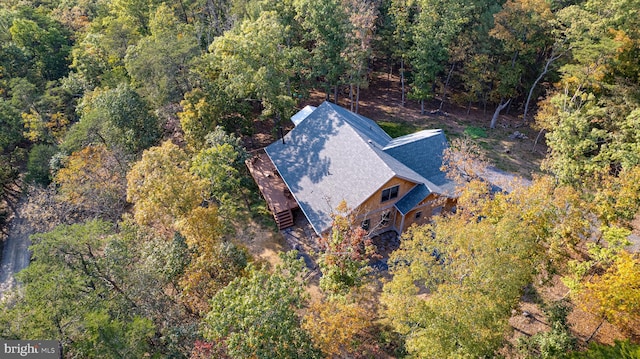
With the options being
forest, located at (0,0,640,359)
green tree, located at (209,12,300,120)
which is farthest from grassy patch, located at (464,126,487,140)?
green tree, located at (209,12,300,120)

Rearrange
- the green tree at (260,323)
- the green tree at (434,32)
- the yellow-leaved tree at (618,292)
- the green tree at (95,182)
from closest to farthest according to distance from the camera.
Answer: the green tree at (260,323)
the yellow-leaved tree at (618,292)
the green tree at (95,182)
the green tree at (434,32)

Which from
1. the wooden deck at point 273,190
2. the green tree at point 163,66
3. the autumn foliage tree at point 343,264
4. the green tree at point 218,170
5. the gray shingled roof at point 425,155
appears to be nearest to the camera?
the autumn foliage tree at point 343,264

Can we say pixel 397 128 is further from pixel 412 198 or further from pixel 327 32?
pixel 412 198

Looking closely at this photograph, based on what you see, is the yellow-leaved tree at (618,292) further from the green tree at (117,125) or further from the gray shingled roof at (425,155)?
the green tree at (117,125)

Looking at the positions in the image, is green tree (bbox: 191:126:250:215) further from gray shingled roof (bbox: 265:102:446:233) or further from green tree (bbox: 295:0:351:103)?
green tree (bbox: 295:0:351:103)

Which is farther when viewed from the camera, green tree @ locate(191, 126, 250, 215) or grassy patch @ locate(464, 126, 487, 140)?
grassy patch @ locate(464, 126, 487, 140)

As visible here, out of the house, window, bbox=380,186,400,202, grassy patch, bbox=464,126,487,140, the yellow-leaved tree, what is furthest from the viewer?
grassy patch, bbox=464,126,487,140

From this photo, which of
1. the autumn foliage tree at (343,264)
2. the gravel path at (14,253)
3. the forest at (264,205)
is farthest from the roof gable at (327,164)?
the gravel path at (14,253)
